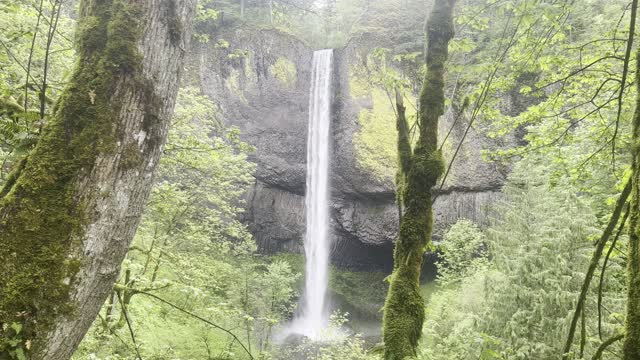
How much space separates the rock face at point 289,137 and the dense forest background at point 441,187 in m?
1.27

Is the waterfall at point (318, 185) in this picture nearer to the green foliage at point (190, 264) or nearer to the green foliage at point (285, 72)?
the green foliage at point (285, 72)

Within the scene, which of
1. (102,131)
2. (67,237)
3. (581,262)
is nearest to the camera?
(67,237)

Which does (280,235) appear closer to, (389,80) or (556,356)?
(556,356)

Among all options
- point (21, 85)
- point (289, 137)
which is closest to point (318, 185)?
point (289, 137)

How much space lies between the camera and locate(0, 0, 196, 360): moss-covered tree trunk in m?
1.44

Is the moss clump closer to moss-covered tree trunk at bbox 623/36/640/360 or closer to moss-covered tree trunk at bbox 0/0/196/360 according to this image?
moss-covered tree trunk at bbox 0/0/196/360

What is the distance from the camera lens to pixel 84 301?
1.56 meters

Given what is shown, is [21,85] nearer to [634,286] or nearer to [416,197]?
[416,197]

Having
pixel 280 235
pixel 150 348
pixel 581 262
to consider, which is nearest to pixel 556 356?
pixel 581 262

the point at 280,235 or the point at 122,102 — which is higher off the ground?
the point at 122,102

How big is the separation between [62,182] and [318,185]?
737 inches

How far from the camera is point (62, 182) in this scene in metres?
1.57

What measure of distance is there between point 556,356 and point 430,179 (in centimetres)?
780

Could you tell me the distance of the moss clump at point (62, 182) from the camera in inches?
55.9
